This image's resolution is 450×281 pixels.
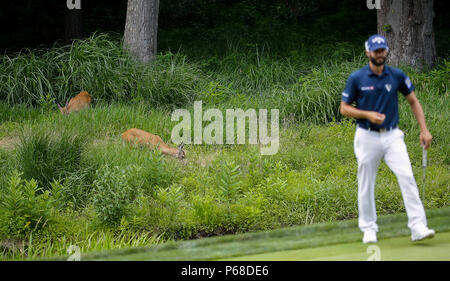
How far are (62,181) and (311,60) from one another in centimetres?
782

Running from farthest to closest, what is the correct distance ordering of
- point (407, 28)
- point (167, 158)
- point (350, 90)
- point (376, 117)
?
point (407, 28) → point (167, 158) → point (350, 90) → point (376, 117)

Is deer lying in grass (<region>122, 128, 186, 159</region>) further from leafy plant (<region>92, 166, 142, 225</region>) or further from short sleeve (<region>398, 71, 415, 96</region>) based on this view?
short sleeve (<region>398, 71, 415, 96</region>)

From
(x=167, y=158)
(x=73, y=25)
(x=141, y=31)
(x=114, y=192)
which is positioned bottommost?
(x=114, y=192)

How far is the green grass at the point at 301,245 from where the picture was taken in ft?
20.1

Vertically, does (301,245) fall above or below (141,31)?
below

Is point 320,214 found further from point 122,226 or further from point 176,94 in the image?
point 176,94

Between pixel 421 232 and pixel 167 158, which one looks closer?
pixel 421 232

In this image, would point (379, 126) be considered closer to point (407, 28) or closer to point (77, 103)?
point (77, 103)

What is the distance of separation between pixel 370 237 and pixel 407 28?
901cm

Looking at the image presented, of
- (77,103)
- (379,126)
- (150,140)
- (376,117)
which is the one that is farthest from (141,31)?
(376,117)

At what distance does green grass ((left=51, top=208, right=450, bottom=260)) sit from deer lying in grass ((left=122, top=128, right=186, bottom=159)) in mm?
3184

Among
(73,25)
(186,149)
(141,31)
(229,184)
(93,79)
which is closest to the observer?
(229,184)

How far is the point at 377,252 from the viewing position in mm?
5801

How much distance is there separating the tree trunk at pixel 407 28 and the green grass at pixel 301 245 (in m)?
6.98
